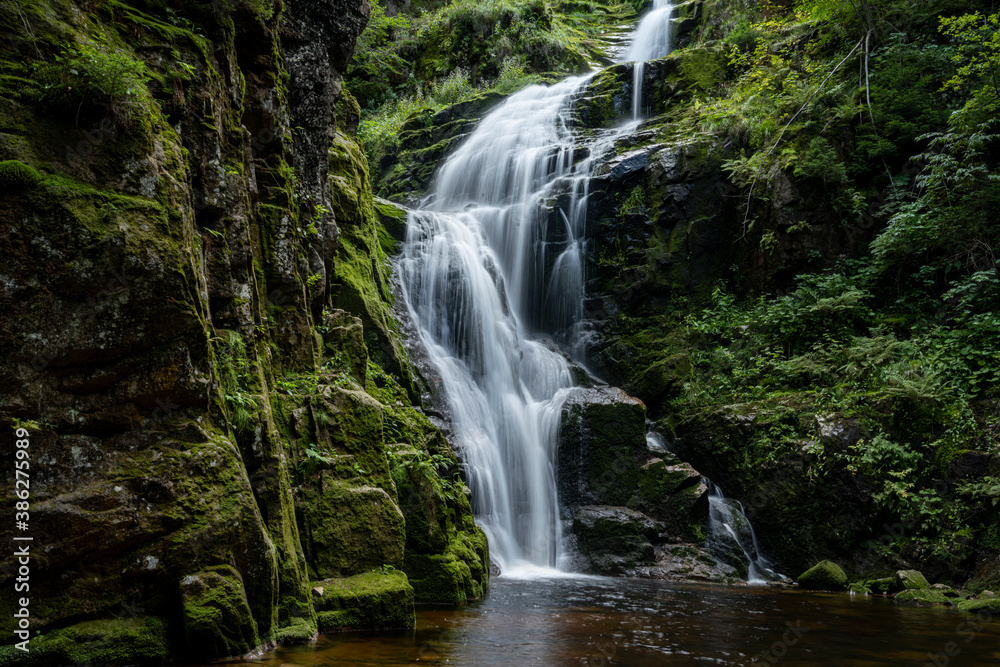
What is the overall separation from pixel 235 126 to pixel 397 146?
16.1 meters

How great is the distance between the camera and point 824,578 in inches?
373

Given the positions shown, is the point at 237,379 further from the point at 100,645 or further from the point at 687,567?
the point at 687,567

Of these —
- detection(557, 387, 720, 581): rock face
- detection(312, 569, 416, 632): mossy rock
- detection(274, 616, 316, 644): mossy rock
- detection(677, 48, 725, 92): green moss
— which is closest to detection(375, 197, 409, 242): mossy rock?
detection(557, 387, 720, 581): rock face

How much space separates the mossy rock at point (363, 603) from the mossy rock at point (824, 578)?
676 cm

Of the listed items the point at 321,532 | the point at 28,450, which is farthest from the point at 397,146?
the point at 28,450

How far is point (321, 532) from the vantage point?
5785 millimetres

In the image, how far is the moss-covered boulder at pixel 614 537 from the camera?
10.5 metres

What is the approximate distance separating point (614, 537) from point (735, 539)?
2036 millimetres

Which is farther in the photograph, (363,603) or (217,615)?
(363,603)

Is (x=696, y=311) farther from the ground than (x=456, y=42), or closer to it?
closer to it

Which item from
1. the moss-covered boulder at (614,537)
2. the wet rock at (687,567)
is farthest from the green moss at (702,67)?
the wet rock at (687,567)

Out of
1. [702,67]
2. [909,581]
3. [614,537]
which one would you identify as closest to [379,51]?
[702,67]

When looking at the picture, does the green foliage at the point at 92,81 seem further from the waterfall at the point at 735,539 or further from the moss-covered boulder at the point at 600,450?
the waterfall at the point at 735,539

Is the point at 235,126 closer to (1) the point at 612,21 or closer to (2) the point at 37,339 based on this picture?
(2) the point at 37,339
